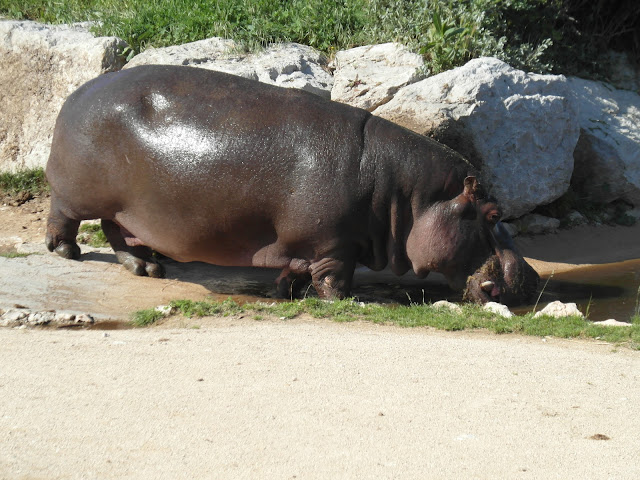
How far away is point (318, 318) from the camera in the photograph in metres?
6.32

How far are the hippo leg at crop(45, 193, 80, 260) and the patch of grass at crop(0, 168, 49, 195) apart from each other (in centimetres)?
231

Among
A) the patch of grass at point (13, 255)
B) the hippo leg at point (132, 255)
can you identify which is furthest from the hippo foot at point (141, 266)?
the patch of grass at point (13, 255)

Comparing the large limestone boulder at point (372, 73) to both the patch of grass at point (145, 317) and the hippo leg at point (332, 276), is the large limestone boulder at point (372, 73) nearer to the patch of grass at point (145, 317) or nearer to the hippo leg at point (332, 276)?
the hippo leg at point (332, 276)

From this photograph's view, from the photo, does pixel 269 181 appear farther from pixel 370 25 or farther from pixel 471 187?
pixel 370 25

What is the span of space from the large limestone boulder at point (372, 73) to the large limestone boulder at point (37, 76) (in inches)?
116

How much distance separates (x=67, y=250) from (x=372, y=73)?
4190 mm

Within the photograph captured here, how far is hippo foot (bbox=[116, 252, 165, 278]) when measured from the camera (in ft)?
26.1

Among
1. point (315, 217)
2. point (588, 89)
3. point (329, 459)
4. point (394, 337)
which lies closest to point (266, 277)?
point (315, 217)

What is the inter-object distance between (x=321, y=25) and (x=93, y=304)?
18.4 feet

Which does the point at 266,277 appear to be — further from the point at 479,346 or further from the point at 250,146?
the point at 479,346

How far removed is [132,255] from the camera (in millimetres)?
8047

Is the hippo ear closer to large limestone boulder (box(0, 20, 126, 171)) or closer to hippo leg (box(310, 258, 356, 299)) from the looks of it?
hippo leg (box(310, 258, 356, 299))

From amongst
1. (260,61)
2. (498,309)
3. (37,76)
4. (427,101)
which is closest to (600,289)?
(498,309)

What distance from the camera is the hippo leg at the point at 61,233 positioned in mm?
7918
